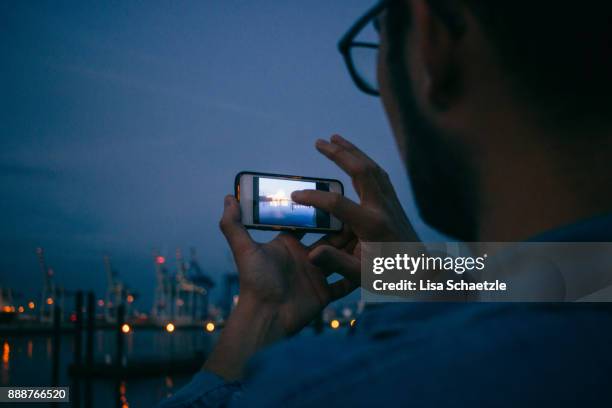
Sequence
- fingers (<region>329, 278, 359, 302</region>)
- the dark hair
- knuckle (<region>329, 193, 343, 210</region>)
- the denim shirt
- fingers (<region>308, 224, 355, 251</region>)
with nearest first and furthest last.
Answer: the denim shirt < the dark hair < knuckle (<region>329, 193, 343, 210</region>) < fingers (<region>329, 278, 359, 302</region>) < fingers (<region>308, 224, 355, 251</region>)

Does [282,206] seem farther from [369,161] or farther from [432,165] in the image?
[432,165]

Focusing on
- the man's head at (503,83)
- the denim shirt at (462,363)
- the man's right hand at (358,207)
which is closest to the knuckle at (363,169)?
the man's right hand at (358,207)

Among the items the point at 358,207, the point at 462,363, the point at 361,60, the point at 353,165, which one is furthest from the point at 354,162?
the point at 462,363

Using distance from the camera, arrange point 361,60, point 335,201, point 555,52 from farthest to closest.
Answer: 1. point 335,201
2. point 361,60
3. point 555,52

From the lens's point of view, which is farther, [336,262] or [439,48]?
[336,262]

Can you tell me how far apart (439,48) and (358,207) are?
88cm

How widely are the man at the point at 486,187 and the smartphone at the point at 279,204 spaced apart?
0.97m

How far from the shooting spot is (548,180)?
641 millimetres

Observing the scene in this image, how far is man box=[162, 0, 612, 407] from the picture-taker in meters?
0.53

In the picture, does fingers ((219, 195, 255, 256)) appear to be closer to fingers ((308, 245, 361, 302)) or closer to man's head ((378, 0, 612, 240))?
fingers ((308, 245, 361, 302))

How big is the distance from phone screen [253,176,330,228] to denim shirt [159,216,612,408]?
4.02 feet

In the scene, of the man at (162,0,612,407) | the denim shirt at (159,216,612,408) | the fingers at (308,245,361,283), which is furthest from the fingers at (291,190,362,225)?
the denim shirt at (159,216,612,408)

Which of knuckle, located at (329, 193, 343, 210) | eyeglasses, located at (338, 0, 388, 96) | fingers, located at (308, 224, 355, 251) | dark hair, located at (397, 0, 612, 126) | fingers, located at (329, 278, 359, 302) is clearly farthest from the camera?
fingers, located at (308, 224, 355, 251)

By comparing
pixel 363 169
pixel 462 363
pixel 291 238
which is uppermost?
pixel 363 169
